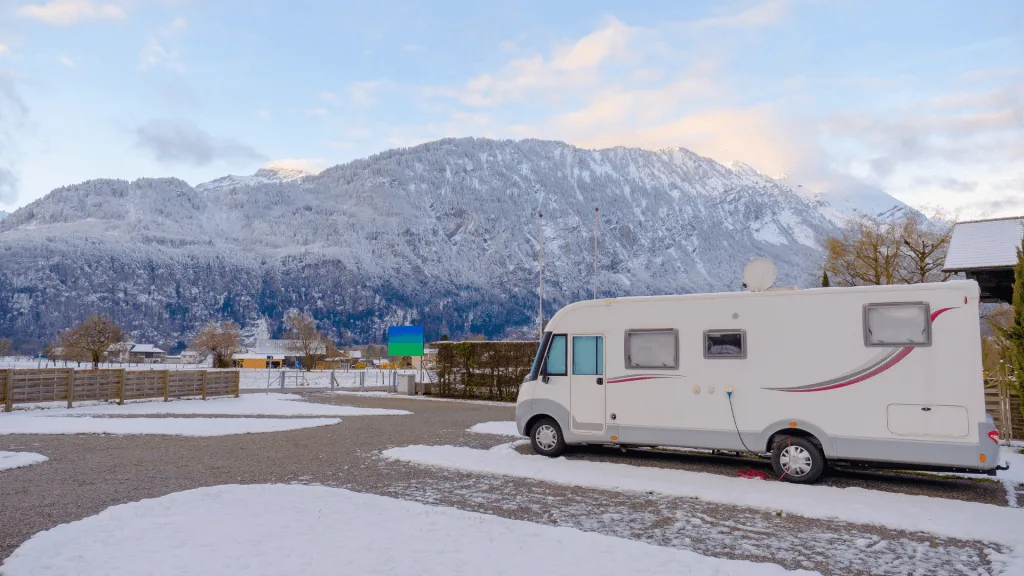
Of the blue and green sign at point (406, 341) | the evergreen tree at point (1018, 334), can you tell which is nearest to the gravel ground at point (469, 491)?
the evergreen tree at point (1018, 334)

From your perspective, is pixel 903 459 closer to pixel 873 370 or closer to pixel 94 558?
pixel 873 370

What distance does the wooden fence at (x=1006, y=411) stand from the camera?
1467 cm

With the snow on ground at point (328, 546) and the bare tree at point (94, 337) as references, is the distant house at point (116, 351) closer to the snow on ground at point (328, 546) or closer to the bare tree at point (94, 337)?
the bare tree at point (94, 337)

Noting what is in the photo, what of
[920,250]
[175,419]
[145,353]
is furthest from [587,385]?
[145,353]

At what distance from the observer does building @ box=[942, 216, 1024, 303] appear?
18938 mm

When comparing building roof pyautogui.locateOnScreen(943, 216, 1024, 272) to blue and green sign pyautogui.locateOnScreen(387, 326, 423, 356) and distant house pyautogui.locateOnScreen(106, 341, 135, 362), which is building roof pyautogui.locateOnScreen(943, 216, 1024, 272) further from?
distant house pyautogui.locateOnScreen(106, 341, 135, 362)

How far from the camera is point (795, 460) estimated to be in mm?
9703

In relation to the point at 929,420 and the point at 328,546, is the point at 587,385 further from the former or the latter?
the point at 328,546

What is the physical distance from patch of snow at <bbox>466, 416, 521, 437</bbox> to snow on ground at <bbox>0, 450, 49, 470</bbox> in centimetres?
866

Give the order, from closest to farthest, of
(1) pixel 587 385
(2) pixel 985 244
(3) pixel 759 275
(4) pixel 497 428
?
1. (3) pixel 759 275
2. (1) pixel 587 385
3. (4) pixel 497 428
4. (2) pixel 985 244

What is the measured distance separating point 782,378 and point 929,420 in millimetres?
1890

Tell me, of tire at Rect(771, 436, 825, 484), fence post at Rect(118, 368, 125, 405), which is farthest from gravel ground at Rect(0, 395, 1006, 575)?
fence post at Rect(118, 368, 125, 405)

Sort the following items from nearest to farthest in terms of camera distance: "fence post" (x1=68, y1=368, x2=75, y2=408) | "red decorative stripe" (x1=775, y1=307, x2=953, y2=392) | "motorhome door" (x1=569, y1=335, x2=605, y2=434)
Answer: "red decorative stripe" (x1=775, y1=307, x2=953, y2=392) → "motorhome door" (x1=569, y1=335, x2=605, y2=434) → "fence post" (x1=68, y1=368, x2=75, y2=408)

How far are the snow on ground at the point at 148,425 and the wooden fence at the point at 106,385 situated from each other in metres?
1.77
